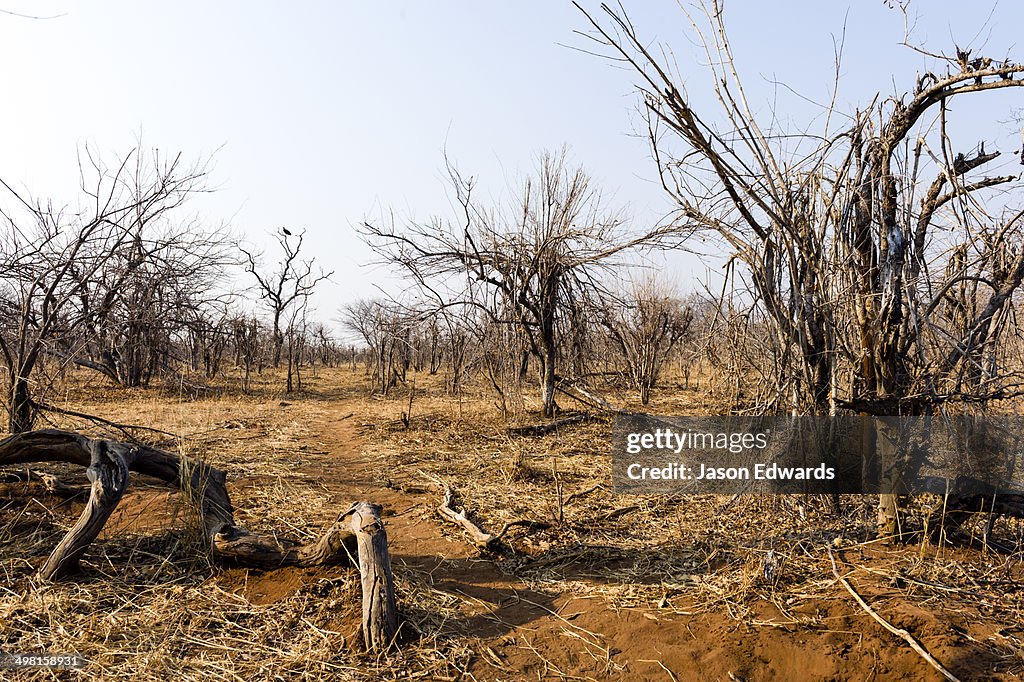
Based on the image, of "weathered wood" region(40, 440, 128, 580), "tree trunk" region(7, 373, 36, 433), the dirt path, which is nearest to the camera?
the dirt path

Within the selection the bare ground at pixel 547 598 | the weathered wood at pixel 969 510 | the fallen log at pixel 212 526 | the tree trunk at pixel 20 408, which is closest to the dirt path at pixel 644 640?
the bare ground at pixel 547 598

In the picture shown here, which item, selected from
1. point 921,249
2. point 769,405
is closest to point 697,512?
point 769,405

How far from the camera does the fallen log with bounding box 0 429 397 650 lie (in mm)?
3021

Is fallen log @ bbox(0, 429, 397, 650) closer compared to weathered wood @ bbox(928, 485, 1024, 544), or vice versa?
fallen log @ bbox(0, 429, 397, 650)

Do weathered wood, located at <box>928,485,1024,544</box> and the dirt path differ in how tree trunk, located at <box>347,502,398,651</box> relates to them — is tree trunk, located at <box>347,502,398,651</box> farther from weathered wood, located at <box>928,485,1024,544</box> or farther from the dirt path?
weathered wood, located at <box>928,485,1024,544</box>

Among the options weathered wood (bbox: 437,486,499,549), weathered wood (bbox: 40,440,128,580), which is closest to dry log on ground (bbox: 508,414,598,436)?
weathered wood (bbox: 437,486,499,549)

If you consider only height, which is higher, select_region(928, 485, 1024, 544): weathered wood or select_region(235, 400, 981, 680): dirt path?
Answer: select_region(928, 485, 1024, 544): weathered wood

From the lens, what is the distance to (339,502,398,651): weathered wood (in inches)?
116

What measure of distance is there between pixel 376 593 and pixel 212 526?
148 cm

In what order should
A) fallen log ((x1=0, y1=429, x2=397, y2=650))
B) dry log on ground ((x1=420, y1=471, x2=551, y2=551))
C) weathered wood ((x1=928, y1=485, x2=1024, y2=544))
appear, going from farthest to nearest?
dry log on ground ((x1=420, y1=471, x2=551, y2=551)), weathered wood ((x1=928, y1=485, x2=1024, y2=544)), fallen log ((x1=0, y1=429, x2=397, y2=650))

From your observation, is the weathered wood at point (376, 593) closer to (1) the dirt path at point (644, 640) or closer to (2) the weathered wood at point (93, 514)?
(1) the dirt path at point (644, 640)

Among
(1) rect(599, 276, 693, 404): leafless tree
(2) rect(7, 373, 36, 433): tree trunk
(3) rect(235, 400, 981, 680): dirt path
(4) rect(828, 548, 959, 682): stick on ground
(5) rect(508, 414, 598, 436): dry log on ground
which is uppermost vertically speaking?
(1) rect(599, 276, 693, 404): leafless tree

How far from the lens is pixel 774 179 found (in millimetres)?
3588

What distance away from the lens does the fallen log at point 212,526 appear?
302 centimetres
